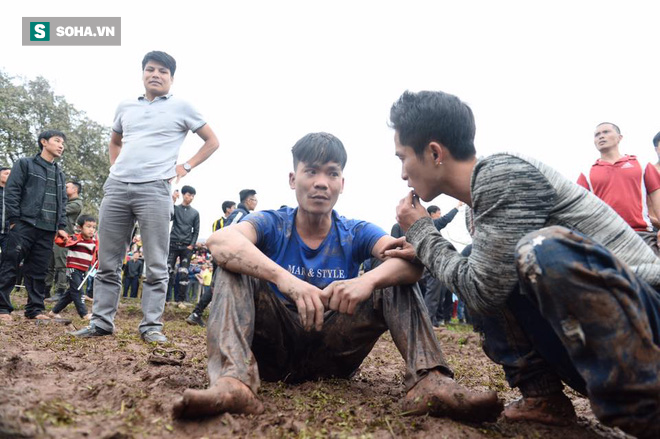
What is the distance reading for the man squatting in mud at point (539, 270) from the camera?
1604mm

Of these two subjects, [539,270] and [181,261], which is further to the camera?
[181,261]

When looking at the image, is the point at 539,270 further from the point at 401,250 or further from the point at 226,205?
the point at 226,205

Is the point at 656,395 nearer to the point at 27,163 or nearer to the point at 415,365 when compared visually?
the point at 415,365

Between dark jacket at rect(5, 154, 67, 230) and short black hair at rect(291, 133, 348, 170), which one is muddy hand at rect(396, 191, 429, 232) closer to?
short black hair at rect(291, 133, 348, 170)

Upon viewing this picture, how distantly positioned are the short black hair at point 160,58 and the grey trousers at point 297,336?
3.26 m

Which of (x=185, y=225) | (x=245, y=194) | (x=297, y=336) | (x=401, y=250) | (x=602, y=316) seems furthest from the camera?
(x=185, y=225)

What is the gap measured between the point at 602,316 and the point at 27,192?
22.3 feet

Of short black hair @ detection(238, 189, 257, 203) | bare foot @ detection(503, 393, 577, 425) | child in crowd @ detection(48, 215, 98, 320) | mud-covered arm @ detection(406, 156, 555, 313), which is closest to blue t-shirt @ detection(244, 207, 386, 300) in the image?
mud-covered arm @ detection(406, 156, 555, 313)

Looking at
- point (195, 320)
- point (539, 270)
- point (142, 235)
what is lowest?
point (195, 320)

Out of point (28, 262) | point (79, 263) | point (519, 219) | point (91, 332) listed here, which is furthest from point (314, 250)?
point (79, 263)

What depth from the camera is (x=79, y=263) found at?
24.4ft

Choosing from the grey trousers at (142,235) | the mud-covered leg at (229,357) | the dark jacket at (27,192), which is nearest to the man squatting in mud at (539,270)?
the mud-covered leg at (229,357)

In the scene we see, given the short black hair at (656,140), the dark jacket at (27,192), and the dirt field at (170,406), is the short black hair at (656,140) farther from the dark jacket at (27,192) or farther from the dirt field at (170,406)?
the dark jacket at (27,192)

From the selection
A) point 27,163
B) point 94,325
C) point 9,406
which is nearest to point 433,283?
point 94,325
